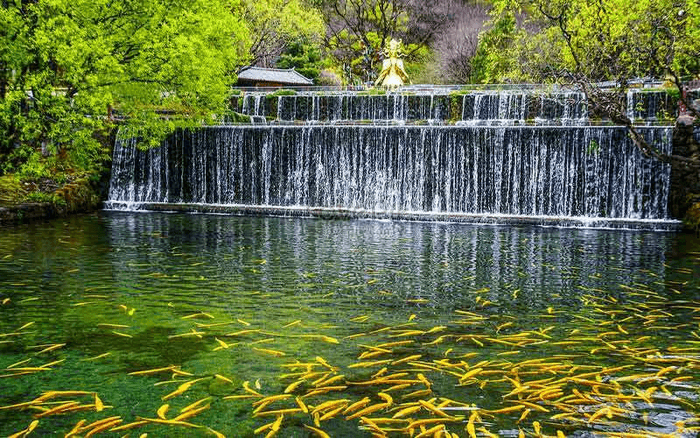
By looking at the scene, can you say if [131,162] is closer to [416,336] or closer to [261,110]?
[261,110]

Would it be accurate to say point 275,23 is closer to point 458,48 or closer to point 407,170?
point 458,48

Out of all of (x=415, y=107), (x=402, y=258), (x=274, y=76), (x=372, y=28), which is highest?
(x=372, y=28)

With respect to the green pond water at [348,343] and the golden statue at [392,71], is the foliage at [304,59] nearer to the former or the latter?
the golden statue at [392,71]

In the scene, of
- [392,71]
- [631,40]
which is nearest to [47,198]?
[631,40]

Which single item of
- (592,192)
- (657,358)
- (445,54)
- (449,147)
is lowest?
(657,358)

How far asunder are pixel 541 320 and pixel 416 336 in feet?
4.92

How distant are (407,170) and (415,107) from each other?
6.93 m

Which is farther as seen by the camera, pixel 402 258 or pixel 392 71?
pixel 392 71

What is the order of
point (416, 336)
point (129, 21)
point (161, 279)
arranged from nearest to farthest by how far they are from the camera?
point (416, 336), point (161, 279), point (129, 21)

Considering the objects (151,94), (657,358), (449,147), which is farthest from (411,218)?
(657,358)

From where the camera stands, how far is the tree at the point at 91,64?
1411 centimetres

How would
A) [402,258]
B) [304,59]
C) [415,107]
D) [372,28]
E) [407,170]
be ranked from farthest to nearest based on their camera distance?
1. [372,28]
2. [304,59]
3. [415,107]
4. [407,170]
5. [402,258]

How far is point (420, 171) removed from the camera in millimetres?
20406

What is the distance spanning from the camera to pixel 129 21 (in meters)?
15.4
